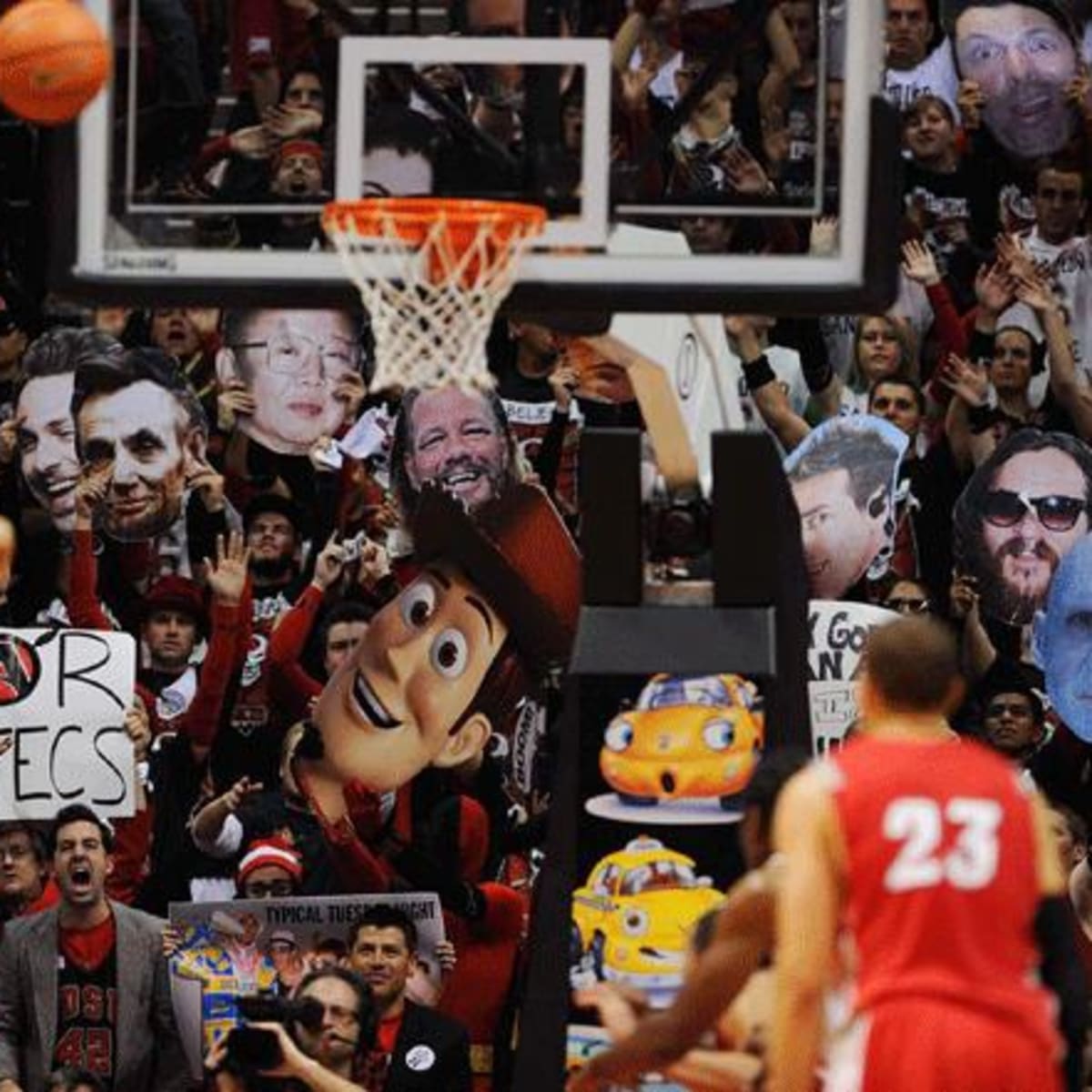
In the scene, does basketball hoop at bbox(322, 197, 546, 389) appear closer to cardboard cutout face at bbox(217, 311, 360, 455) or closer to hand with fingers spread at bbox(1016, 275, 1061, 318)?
cardboard cutout face at bbox(217, 311, 360, 455)

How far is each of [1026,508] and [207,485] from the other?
2.43m

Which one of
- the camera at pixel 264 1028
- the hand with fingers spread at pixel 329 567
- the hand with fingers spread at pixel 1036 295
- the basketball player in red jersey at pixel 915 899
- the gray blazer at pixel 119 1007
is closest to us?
the basketball player in red jersey at pixel 915 899

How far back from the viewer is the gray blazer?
9.75 metres

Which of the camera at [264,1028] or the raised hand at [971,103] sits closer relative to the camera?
the camera at [264,1028]

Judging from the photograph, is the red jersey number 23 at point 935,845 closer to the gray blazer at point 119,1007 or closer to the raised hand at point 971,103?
the gray blazer at point 119,1007

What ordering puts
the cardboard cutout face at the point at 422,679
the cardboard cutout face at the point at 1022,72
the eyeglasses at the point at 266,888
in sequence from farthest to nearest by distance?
the cardboard cutout face at the point at 1022,72 → the cardboard cutout face at the point at 422,679 → the eyeglasses at the point at 266,888

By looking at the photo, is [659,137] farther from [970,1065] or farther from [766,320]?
[970,1065]

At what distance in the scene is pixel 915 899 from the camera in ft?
19.8

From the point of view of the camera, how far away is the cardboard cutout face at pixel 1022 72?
37.0 ft

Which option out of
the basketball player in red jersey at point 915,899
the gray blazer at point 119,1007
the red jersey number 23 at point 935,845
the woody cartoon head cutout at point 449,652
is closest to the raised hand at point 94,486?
the woody cartoon head cutout at point 449,652

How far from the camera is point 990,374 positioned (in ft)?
36.2

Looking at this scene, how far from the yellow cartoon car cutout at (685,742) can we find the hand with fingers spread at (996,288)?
97.7 inches

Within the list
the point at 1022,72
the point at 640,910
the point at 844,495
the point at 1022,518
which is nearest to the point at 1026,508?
the point at 1022,518

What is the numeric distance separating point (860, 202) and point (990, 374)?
322cm
